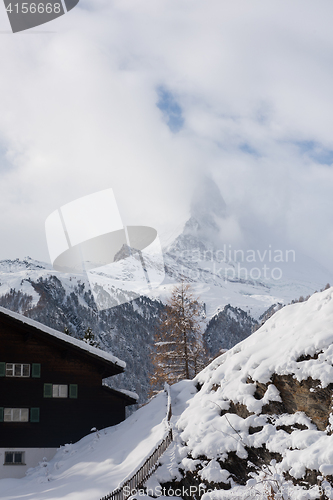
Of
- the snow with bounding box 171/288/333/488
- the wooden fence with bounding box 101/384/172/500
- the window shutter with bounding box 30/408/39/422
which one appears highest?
the snow with bounding box 171/288/333/488

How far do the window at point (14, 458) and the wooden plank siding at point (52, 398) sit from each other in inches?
16.4

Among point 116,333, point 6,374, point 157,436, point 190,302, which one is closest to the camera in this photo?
point 157,436

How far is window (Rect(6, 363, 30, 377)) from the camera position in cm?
2631

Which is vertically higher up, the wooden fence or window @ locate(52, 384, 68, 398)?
the wooden fence

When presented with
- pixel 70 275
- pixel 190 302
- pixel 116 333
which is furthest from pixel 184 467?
pixel 70 275

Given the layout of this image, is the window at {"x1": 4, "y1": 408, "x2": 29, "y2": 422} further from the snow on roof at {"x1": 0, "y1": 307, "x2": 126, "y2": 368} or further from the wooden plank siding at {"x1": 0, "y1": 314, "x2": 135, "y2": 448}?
the snow on roof at {"x1": 0, "y1": 307, "x2": 126, "y2": 368}

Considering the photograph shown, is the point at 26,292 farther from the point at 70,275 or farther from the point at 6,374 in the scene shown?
the point at 6,374

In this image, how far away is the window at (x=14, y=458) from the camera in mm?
25000

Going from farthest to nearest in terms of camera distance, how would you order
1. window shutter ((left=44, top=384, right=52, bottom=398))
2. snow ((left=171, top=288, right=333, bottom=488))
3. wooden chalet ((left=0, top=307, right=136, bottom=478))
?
window shutter ((left=44, top=384, right=52, bottom=398)) < wooden chalet ((left=0, top=307, right=136, bottom=478)) < snow ((left=171, top=288, right=333, bottom=488))

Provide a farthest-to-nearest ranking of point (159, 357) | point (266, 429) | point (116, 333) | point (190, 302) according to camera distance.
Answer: point (116, 333), point (190, 302), point (159, 357), point (266, 429)

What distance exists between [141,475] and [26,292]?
11242 centimetres

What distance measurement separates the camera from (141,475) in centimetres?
1556

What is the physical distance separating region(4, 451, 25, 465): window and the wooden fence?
12.0 meters

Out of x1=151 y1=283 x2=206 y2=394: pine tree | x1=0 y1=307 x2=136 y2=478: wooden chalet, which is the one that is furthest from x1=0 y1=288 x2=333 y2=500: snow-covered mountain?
x1=151 y1=283 x2=206 y2=394: pine tree
